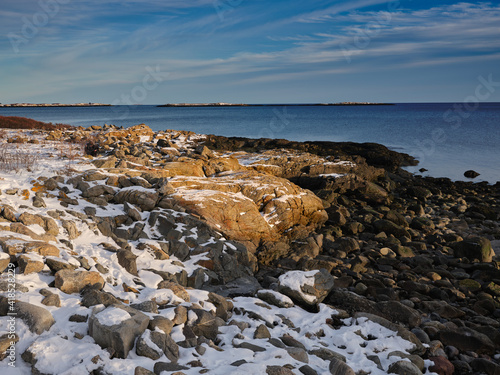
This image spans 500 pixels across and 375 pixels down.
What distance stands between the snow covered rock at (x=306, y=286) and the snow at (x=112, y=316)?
3.53m

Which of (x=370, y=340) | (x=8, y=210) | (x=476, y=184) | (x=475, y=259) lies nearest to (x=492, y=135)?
(x=476, y=184)

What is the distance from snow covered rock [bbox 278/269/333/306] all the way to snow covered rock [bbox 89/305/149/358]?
3.29 metres

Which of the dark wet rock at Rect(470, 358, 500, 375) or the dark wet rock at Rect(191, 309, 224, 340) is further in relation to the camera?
the dark wet rock at Rect(470, 358, 500, 375)

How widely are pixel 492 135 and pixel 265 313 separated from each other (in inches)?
2149

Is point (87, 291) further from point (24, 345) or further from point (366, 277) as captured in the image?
point (366, 277)

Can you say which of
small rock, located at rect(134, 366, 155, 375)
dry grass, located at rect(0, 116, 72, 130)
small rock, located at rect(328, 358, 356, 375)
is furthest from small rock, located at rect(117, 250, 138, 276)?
dry grass, located at rect(0, 116, 72, 130)

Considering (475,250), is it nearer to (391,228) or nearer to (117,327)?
(391,228)

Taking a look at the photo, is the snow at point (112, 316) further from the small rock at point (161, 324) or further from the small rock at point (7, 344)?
the small rock at point (7, 344)

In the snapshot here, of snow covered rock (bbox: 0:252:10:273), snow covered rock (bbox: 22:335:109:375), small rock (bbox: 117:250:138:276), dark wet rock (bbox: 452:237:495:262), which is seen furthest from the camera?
dark wet rock (bbox: 452:237:495:262)

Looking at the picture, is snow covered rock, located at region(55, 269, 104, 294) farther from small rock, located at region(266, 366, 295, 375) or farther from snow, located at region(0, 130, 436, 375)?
small rock, located at region(266, 366, 295, 375)

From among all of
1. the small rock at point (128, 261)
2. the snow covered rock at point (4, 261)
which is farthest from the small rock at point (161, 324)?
the snow covered rock at point (4, 261)

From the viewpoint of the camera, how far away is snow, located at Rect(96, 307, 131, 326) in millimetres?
4852

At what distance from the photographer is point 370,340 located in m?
6.35

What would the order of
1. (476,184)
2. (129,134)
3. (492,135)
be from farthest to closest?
1. (492,135)
2. (476,184)
3. (129,134)
